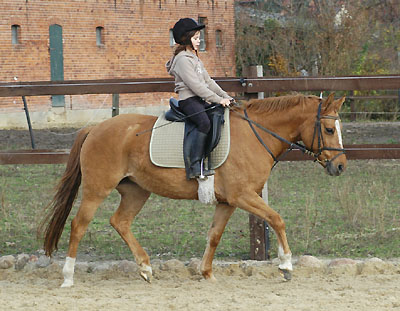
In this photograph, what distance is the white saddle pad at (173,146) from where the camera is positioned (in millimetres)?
6785

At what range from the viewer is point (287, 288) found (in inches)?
256

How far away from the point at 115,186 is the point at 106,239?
1.93m

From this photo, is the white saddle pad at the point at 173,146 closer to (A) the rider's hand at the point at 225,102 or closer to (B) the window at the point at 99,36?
(A) the rider's hand at the point at 225,102

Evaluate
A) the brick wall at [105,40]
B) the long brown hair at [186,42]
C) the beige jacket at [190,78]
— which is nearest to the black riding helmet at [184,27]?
the long brown hair at [186,42]

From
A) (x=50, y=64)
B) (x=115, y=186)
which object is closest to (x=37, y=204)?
(x=115, y=186)

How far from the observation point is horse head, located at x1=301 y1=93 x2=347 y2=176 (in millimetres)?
6656

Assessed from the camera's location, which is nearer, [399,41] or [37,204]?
[37,204]

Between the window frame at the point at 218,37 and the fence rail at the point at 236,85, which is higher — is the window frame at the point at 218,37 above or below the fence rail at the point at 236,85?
above

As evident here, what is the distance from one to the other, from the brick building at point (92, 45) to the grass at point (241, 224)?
1465cm

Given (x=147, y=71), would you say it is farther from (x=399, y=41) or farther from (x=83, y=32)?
(x=399, y=41)

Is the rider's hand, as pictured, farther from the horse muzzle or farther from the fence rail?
the fence rail

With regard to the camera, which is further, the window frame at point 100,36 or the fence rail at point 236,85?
the window frame at point 100,36

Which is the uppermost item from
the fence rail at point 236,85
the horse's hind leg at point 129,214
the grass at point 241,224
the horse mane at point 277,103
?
the fence rail at point 236,85

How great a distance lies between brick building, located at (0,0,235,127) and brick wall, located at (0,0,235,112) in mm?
30
